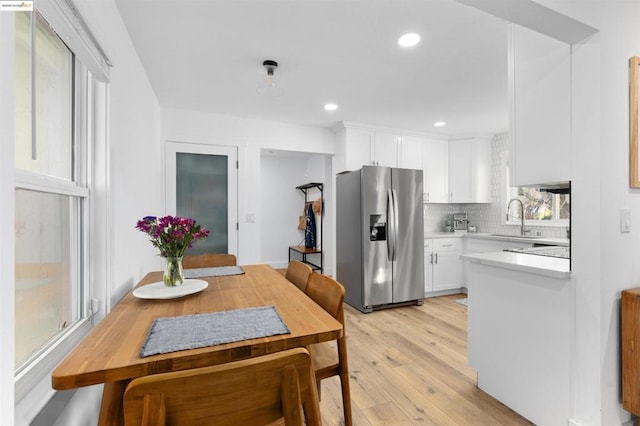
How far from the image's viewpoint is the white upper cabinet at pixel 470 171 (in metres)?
4.54

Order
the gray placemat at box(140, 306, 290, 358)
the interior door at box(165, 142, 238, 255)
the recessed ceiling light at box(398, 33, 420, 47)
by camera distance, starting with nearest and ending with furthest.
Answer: the gray placemat at box(140, 306, 290, 358) → the recessed ceiling light at box(398, 33, 420, 47) → the interior door at box(165, 142, 238, 255)

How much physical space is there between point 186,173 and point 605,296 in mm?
3729

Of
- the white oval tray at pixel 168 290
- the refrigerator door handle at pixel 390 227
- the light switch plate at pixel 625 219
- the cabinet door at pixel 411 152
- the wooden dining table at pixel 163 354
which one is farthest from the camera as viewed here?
the cabinet door at pixel 411 152

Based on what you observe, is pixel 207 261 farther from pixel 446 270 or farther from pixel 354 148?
pixel 446 270

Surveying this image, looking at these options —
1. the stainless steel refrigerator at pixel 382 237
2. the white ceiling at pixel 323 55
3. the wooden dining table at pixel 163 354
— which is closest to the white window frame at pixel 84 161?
the wooden dining table at pixel 163 354

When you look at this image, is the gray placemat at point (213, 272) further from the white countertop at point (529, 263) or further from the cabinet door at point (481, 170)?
the cabinet door at point (481, 170)

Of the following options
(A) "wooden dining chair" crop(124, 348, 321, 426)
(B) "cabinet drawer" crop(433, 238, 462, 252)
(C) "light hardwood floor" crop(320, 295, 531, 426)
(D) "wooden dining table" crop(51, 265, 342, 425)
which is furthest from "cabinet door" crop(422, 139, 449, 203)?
(A) "wooden dining chair" crop(124, 348, 321, 426)

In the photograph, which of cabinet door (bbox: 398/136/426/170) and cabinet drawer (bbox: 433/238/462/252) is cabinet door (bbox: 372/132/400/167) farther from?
cabinet drawer (bbox: 433/238/462/252)

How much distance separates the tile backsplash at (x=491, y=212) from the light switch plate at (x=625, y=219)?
270 centimetres

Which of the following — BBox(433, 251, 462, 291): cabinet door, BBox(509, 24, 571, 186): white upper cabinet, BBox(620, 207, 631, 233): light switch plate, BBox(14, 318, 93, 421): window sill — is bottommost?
BBox(433, 251, 462, 291): cabinet door

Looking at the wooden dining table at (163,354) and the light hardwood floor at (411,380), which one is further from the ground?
the wooden dining table at (163,354)

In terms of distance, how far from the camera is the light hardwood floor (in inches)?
69.1

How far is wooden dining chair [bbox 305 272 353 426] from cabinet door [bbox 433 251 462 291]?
305cm

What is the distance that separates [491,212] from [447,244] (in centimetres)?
99
